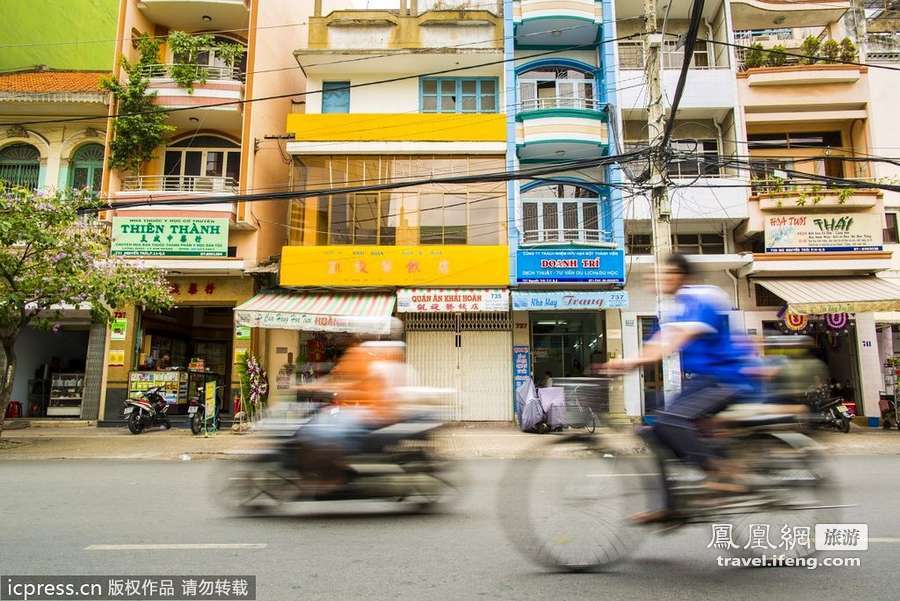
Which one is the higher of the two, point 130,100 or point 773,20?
point 773,20

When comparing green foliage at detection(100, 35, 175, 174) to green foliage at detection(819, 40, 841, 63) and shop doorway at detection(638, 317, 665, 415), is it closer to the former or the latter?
shop doorway at detection(638, 317, 665, 415)

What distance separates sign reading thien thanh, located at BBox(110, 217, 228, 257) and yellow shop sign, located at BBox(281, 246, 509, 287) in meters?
1.79

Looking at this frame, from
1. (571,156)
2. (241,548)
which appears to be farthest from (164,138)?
(241,548)

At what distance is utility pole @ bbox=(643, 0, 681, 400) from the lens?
412 inches

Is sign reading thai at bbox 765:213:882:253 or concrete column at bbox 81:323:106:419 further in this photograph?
concrete column at bbox 81:323:106:419

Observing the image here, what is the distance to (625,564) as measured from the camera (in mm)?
3738

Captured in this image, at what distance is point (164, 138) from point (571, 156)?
11494 mm

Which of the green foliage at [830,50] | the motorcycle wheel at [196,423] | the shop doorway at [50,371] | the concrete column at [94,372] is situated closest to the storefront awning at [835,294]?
the green foliage at [830,50]

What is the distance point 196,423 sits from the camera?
519 inches

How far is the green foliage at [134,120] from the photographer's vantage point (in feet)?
49.4

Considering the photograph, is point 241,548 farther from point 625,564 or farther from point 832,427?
point 832,427

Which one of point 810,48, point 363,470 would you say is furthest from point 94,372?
point 810,48

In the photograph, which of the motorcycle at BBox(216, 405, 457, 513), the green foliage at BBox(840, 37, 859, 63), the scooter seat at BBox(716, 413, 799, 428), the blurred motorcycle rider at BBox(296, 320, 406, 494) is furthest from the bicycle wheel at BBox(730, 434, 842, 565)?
the green foliage at BBox(840, 37, 859, 63)

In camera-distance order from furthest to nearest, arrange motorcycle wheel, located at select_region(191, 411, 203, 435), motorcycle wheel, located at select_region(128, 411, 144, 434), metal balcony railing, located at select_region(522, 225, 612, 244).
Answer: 1. metal balcony railing, located at select_region(522, 225, 612, 244)
2. motorcycle wheel, located at select_region(128, 411, 144, 434)
3. motorcycle wheel, located at select_region(191, 411, 203, 435)
